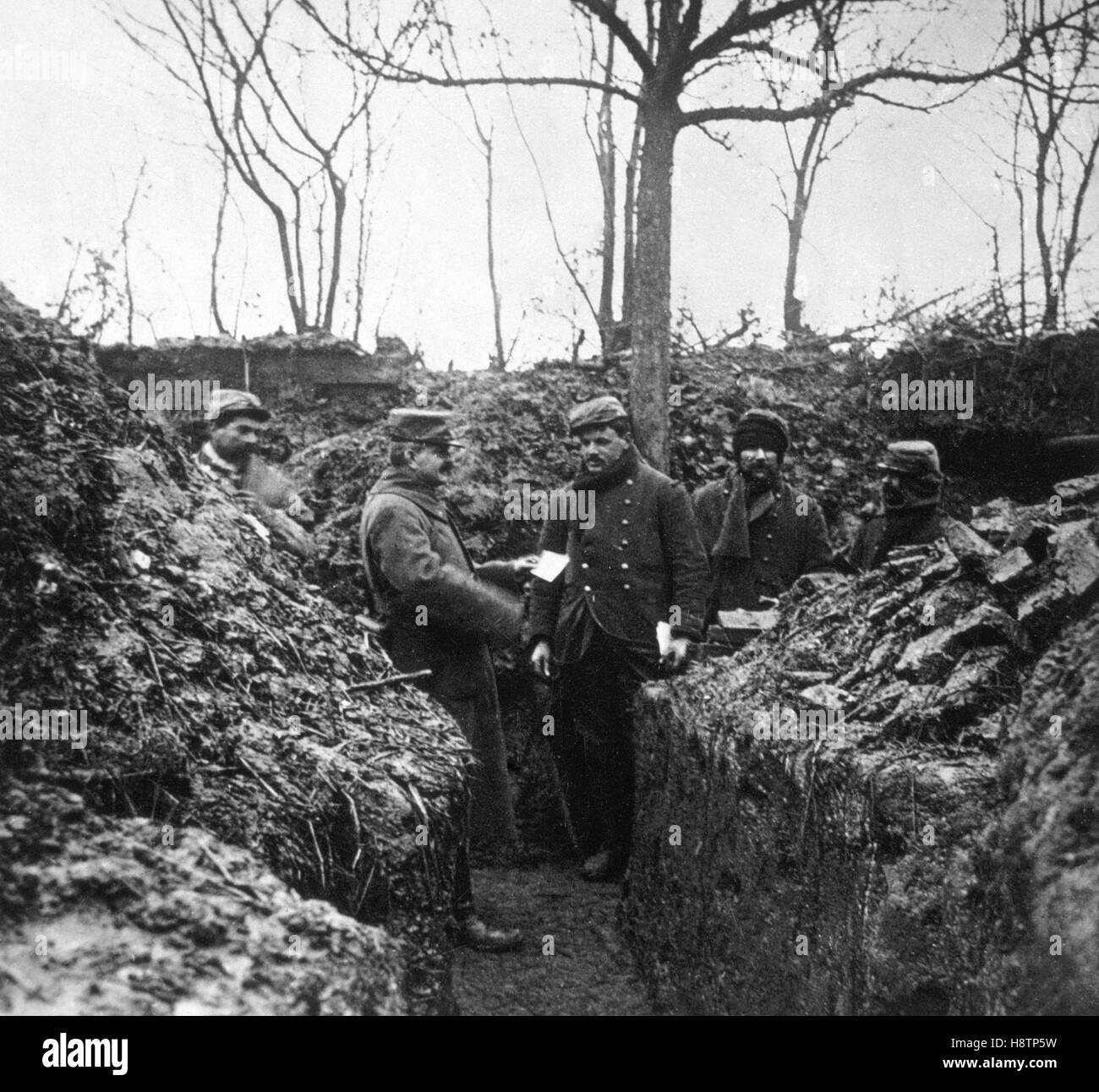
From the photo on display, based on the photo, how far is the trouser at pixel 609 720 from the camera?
5070mm

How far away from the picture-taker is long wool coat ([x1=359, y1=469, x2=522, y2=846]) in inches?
176

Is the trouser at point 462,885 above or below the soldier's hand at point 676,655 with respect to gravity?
below

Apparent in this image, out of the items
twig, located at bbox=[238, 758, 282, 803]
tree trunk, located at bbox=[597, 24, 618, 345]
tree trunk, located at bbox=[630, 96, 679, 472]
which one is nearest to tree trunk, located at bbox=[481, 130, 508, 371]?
tree trunk, located at bbox=[597, 24, 618, 345]

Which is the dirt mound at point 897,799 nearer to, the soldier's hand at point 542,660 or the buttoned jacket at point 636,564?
the buttoned jacket at point 636,564

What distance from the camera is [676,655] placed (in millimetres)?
4707

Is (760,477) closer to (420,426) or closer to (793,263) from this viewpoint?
(420,426)

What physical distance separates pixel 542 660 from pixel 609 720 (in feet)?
1.58

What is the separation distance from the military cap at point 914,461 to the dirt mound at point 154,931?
4.44 metres

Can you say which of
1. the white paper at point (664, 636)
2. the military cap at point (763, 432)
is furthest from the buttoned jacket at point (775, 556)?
the white paper at point (664, 636)

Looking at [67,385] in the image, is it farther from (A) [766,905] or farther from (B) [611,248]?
(B) [611,248]

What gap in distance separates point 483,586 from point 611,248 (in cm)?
972
